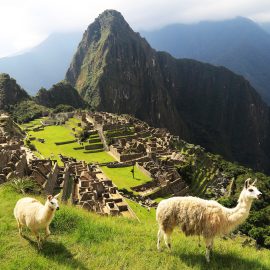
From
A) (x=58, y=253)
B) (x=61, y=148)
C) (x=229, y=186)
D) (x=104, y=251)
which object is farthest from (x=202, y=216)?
(x=61, y=148)

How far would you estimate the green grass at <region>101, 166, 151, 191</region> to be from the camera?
40.8 meters

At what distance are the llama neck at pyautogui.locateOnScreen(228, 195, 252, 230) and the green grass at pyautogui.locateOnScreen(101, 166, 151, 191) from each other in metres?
30.8

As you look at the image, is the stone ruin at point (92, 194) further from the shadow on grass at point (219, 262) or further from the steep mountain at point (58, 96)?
the steep mountain at point (58, 96)

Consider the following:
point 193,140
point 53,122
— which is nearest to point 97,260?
point 53,122

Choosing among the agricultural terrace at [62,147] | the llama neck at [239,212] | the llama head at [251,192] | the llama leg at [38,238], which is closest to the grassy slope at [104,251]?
the llama leg at [38,238]

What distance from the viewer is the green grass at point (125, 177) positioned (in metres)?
40.8

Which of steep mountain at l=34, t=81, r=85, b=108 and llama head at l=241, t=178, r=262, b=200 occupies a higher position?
llama head at l=241, t=178, r=262, b=200

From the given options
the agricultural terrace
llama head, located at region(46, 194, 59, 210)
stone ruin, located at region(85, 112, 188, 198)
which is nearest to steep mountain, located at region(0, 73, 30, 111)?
the agricultural terrace

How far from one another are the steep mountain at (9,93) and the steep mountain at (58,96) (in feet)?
39.7

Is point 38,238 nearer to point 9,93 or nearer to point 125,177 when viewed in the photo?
point 125,177

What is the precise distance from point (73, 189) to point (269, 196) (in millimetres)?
28624

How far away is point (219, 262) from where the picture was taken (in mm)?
8211

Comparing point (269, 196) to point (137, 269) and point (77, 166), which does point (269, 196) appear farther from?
point (137, 269)

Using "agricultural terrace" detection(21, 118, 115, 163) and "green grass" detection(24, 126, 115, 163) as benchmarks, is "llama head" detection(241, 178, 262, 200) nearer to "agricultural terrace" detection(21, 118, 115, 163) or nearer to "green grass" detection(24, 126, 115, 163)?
"agricultural terrace" detection(21, 118, 115, 163)
